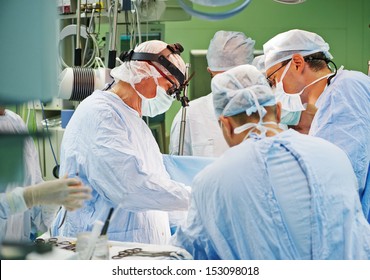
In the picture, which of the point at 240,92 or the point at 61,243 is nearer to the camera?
the point at 240,92

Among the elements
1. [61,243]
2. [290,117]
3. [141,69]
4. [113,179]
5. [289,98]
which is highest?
[141,69]

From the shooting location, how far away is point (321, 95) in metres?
2.53

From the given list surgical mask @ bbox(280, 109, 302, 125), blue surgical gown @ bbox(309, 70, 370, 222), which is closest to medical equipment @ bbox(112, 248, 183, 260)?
blue surgical gown @ bbox(309, 70, 370, 222)

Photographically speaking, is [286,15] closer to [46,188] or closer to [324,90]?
[324,90]

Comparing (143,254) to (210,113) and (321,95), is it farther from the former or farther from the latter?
(210,113)

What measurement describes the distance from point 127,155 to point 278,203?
2.63 ft

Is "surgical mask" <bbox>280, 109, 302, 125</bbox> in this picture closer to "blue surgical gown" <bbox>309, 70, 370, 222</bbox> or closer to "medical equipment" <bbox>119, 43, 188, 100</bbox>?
"blue surgical gown" <bbox>309, 70, 370, 222</bbox>

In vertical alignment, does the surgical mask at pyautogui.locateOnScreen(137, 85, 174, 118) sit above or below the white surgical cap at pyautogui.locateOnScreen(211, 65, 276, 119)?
below

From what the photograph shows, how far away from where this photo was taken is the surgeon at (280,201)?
1.60 meters

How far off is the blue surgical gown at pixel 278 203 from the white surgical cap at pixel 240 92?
125 millimetres

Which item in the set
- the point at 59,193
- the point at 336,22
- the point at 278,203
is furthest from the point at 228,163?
the point at 336,22

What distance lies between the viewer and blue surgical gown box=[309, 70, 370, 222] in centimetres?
238

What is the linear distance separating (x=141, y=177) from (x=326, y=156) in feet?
2.66
